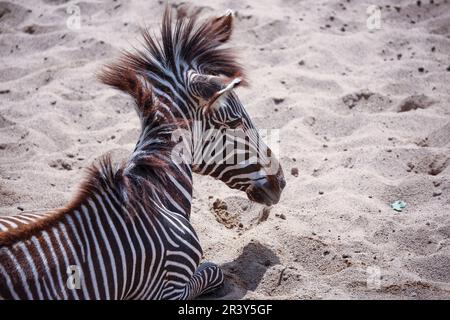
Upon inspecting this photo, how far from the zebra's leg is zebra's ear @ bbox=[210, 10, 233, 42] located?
69.6 inches

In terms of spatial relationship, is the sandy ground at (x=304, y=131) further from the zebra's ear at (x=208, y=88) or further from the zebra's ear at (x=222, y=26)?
the zebra's ear at (x=222, y=26)

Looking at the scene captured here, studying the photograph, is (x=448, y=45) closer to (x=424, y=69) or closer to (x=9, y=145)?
(x=424, y=69)

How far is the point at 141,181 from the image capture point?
3328 millimetres

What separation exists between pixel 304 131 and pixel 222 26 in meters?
2.03

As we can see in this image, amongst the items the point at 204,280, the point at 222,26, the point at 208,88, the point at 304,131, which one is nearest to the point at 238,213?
the point at 204,280

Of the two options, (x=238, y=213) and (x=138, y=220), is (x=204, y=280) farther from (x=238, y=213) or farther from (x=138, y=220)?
(x=238, y=213)

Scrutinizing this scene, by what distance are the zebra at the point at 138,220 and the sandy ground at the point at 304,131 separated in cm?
70

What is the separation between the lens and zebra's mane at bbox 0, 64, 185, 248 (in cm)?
309

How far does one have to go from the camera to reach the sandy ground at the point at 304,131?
13.7 feet

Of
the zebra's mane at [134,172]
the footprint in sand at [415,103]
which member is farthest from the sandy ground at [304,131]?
the zebra's mane at [134,172]

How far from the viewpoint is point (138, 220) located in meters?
3.25
